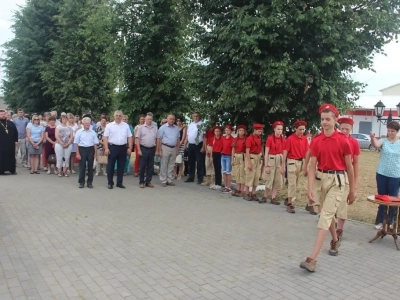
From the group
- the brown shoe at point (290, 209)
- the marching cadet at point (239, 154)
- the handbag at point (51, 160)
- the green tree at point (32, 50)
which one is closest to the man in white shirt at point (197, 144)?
the marching cadet at point (239, 154)

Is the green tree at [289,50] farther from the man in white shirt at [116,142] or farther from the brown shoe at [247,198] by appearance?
the man in white shirt at [116,142]

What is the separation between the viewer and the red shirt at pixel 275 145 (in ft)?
31.3

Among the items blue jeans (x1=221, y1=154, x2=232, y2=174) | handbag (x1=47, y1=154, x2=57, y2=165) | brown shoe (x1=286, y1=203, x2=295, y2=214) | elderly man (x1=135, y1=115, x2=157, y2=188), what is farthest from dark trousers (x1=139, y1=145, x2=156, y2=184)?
brown shoe (x1=286, y1=203, x2=295, y2=214)

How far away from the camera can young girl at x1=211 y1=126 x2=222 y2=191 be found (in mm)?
11391

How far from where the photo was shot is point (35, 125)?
1380 centimetres

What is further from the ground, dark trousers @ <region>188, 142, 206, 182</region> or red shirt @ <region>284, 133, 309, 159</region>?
red shirt @ <region>284, 133, 309, 159</region>

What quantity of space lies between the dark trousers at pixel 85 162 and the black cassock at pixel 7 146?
3451 mm

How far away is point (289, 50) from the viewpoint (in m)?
10.1

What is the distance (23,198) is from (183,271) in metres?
5.70

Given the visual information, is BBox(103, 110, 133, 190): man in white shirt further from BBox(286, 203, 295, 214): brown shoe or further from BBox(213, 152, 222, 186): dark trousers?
BBox(286, 203, 295, 214): brown shoe

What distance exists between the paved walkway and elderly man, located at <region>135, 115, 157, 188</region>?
85.6 inches

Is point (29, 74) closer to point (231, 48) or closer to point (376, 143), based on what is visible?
point (231, 48)

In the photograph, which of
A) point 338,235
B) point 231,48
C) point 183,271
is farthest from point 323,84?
point 183,271

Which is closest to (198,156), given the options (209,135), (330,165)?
(209,135)
